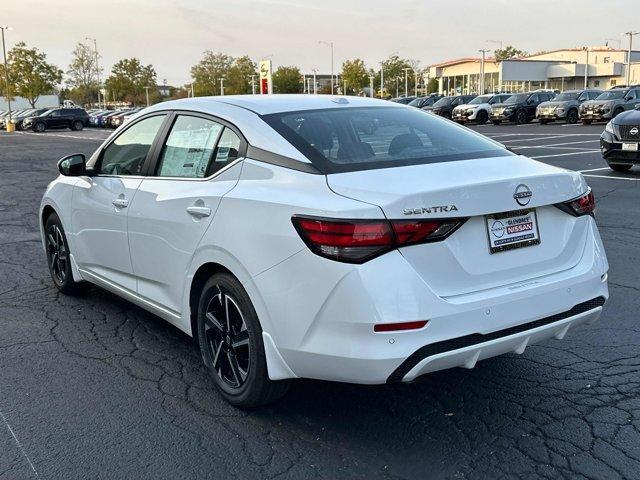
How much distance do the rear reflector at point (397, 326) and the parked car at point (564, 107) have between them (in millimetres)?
33878

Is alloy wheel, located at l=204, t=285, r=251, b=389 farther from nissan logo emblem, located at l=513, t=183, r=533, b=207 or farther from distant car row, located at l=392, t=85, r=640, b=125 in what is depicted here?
distant car row, located at l=392, t=85, r=640, b=125

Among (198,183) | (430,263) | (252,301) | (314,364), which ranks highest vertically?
(198,183)

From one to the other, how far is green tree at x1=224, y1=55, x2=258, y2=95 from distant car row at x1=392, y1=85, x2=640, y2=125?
6874cm

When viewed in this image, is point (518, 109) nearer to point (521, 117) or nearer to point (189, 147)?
point (521, 117)

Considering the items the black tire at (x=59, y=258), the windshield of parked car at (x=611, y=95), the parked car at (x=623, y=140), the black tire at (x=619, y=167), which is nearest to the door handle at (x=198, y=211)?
the black tire at (x=59, y=258)

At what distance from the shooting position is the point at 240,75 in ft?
354

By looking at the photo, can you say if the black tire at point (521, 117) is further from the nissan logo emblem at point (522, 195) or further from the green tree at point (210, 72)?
the green tree at point (210, 72)

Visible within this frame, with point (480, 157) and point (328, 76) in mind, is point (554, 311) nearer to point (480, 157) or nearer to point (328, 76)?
point (480, 157)

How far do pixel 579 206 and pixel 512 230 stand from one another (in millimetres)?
536

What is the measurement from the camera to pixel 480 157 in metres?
3.52

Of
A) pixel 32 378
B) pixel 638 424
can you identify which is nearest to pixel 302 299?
pixel 638 424

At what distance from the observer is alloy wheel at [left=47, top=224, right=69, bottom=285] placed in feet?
18.3

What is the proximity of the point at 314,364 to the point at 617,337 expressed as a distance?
2515 millimetres

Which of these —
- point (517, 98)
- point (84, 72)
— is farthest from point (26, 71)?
point (517, 98)
